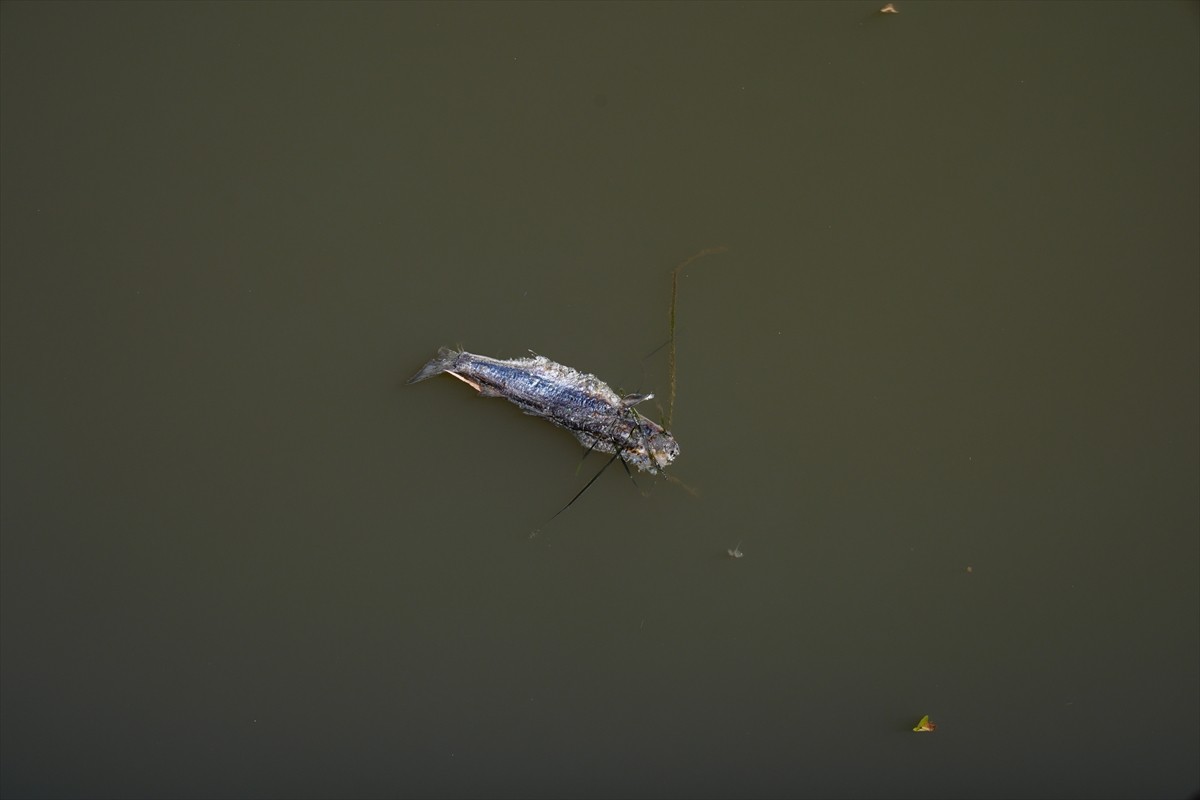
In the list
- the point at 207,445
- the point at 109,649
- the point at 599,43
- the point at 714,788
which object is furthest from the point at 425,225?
the point at 714,788

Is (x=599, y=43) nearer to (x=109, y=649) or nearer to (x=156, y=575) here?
(x=156, y=575)

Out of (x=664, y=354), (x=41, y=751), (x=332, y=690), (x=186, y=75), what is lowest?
(x=41, y=751)

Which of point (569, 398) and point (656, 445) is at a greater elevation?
point (569, 398)

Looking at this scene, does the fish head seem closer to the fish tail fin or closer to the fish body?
the fish body

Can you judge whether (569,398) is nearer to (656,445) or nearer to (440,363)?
(656,445)

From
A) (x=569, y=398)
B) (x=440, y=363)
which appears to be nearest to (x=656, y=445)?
(x=569, y=398)

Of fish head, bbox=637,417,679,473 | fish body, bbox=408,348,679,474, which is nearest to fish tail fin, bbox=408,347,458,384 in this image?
fish body, bbox=408,348,679,474

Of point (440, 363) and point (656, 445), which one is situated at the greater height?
point (440, 363)

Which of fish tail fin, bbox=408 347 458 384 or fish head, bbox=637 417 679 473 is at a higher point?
fish tail fin, bbox=408 347 458 384
